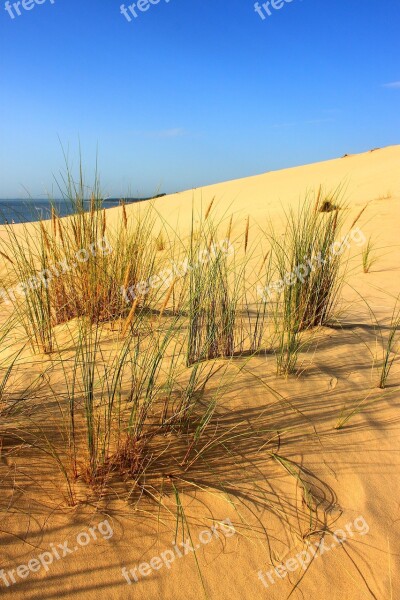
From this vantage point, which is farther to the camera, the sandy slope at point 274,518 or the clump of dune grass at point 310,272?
the clump of dune grass at point 310,272

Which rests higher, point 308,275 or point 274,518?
point 308,275

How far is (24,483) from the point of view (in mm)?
1434

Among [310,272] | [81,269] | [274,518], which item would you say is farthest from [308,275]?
[274,518]

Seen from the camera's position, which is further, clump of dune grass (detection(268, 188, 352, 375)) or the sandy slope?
clump of dune grass (detection(268, 188, 352, 375))

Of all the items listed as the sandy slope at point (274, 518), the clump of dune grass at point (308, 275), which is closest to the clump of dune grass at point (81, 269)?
the clump of dune grass at point (308, 275)

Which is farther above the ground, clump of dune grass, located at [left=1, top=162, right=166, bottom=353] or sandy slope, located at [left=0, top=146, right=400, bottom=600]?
clump of dune grass, located at [left=1, top=162, right=166, bottom=353]

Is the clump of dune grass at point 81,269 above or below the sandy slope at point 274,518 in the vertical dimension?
above

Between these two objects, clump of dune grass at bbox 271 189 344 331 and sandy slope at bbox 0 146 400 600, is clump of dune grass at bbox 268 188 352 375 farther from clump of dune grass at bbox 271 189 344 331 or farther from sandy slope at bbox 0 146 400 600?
sandy slope at bbox 0 146 400 600

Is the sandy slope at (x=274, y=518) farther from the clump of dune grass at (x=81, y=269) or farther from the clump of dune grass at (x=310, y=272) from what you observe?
the clump of dune grass at (x=81, y=269)

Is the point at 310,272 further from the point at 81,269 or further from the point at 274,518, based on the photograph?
the point at 274,518

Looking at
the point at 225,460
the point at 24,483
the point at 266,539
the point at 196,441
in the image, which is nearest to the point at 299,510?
the point at 266,539

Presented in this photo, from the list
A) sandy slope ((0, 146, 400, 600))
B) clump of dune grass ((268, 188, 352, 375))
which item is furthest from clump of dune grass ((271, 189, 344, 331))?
sandy slope ((0, 146, 400, 600))

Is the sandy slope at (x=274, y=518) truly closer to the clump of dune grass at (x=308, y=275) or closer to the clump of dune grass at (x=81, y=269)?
the clump of dune grass at (x=308, y=275)

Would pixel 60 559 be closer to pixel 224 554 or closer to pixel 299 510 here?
pixel 224 554
